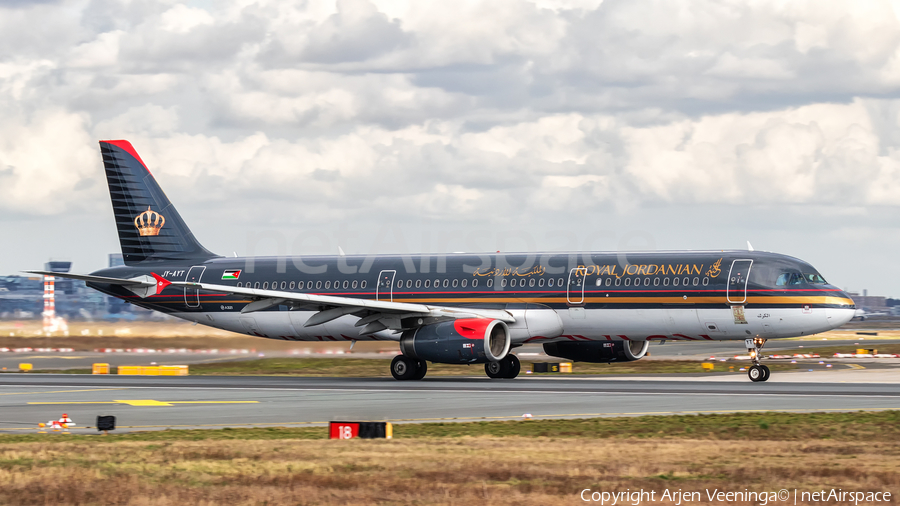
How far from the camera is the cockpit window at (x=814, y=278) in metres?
37.7

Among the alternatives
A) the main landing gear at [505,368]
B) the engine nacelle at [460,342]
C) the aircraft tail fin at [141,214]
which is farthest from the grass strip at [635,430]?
the aircraft tail fin at [141,214]

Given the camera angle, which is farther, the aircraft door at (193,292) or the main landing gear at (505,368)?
the aircraft door at (193,292)

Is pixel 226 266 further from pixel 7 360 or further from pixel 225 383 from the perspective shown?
pixel 7 360

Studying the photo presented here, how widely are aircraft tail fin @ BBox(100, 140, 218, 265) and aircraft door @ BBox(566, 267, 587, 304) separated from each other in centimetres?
1784

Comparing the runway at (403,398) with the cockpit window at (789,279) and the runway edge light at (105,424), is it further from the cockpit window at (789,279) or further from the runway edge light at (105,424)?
the cockpit window at (789,279)

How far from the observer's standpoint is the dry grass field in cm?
1419

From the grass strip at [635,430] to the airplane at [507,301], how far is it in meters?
13.8

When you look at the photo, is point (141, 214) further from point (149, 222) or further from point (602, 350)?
point (602, 350)

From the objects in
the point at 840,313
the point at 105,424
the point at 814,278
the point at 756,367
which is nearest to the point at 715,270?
the point at 814,278

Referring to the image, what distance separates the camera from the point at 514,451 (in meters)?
18.2

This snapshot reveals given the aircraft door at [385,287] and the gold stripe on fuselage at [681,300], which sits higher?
the aircraft door at [385,287]

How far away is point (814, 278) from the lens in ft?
124

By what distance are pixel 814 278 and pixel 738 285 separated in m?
2.57

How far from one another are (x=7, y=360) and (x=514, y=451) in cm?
4407
